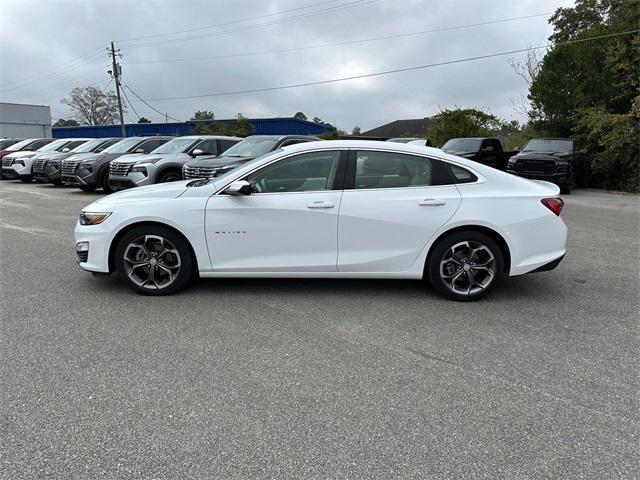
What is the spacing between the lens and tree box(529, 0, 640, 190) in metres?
17.0

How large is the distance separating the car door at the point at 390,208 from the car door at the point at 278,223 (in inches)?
5.5

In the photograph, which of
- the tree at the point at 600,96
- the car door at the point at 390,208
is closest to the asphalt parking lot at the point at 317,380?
the car door at the point at 390,208

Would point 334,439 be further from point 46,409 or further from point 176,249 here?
point 176,249

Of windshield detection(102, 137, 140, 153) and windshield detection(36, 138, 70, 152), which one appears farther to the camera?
windshield detection(36, 138, 70, 152)

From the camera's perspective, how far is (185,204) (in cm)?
475

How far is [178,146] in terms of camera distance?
13.6m

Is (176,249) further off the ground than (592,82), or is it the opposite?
(592,82)

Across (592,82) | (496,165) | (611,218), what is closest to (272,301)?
(611,218)

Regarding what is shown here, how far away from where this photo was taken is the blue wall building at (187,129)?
3962 centimetres

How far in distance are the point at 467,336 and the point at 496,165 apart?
15.8 m

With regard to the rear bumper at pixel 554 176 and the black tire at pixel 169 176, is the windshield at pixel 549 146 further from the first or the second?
the black tire at pixel 169 176

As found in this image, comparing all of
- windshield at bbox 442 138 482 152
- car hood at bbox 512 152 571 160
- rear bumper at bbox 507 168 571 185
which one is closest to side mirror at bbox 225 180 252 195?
rear bumper at bbox 507 168 571 185

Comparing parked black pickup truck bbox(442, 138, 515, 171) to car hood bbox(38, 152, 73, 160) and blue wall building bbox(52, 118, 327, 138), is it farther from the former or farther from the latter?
blue wall building bbox(52, 118, 327, 138)

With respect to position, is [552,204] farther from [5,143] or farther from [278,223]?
[5,143]
